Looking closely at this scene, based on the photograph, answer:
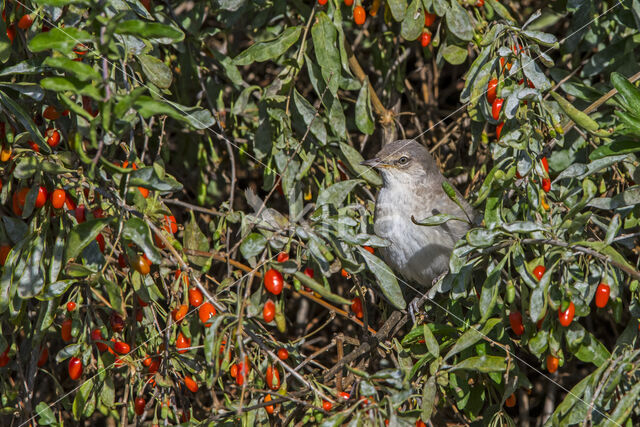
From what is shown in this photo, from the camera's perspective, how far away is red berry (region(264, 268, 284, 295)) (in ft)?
8.27

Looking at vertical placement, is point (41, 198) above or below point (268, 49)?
below

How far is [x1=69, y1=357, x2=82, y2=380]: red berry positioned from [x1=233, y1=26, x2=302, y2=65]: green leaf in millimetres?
1511

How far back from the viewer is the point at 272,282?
2.53 metres

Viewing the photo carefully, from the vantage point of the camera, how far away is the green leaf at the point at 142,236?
96.0 inches

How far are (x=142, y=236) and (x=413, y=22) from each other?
177 cm

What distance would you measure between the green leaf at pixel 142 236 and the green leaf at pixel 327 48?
134 cm

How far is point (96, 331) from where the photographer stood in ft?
9.90

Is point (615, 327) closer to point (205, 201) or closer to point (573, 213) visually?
point (573, 213)

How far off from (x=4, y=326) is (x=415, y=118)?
2.69 meters

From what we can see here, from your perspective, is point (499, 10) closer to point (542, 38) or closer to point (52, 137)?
point (542, 38)

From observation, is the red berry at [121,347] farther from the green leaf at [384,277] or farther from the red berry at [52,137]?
the green leaf at [384,277]

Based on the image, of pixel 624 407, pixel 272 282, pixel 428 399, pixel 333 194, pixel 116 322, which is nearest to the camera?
pixel 624 407

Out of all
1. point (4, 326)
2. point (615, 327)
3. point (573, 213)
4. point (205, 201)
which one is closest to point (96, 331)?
point (4, 326)

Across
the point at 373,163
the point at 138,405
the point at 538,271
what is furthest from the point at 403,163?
the point at 138,405
